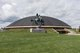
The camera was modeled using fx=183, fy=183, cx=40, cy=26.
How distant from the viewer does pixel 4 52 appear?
1530 cm

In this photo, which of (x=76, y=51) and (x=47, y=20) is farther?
(x=47, y=20)

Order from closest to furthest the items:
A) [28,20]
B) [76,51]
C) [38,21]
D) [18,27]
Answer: [76,51] → [38,21] → [18,27] → [28,20]

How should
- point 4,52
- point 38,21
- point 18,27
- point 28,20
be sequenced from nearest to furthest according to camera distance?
1. point 4,52
2. point 38,21
3. point 18,27
4. point 28,20

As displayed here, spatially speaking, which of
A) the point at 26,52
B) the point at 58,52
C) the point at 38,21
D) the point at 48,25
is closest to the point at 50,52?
the point at 58,52

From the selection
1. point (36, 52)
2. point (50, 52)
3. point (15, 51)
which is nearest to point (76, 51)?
point (50, 52)

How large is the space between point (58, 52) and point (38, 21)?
5544 cm

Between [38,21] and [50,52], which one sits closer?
[50,52]

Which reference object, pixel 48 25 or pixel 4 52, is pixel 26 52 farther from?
pixel 48 25

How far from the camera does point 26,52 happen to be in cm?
1538

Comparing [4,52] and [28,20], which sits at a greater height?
[28,20]

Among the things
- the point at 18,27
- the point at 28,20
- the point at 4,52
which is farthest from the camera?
the point at 28,20

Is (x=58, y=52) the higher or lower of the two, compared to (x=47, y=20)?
lower

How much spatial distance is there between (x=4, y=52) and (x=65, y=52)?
5189 millimetres

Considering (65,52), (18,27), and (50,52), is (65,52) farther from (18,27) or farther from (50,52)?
(18,27)
